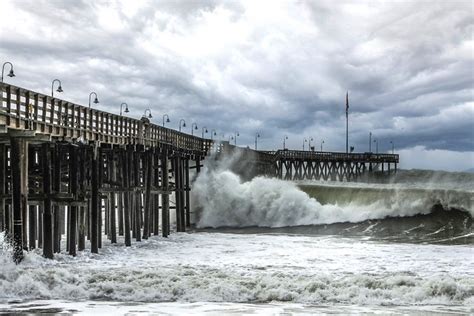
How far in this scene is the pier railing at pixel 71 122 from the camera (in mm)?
19328

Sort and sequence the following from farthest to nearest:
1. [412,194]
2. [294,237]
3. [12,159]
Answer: [412,194]
[294,237]
[12,159]

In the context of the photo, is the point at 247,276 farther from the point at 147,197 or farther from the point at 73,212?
the point at 147,197

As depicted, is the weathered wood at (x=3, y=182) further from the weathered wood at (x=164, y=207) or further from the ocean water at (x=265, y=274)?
the weathered wood at (x=164, y=207)

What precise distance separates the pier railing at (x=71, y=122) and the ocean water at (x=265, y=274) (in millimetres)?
4149

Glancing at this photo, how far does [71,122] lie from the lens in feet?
79.0

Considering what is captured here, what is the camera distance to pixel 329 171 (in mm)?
81688

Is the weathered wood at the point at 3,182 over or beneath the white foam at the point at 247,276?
over

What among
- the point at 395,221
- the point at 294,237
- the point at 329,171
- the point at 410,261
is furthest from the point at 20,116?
the point at 329,171

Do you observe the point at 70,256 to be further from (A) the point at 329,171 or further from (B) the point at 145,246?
(A) the point at 329,171

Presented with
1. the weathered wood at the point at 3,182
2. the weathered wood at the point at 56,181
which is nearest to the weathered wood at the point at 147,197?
the weathered wood at the point at 56,181

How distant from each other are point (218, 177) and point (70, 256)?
25896mm

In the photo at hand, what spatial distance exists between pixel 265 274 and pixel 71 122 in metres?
10.4

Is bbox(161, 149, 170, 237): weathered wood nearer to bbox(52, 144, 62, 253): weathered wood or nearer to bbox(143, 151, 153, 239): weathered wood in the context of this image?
bbox(143, 151, 153, 239): weathered wood

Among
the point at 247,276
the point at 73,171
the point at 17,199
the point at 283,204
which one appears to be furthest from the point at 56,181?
the point at 283,204
